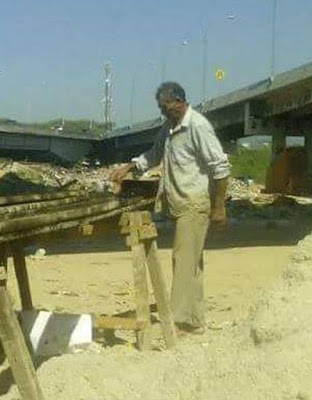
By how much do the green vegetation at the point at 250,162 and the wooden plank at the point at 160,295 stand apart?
163 feet

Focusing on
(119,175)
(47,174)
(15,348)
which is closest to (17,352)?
(15,348)

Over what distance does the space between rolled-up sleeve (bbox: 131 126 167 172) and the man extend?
32 centimetres

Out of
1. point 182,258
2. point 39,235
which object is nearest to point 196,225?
point 182,258

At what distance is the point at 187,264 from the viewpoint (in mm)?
8328

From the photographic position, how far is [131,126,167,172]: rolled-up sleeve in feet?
28.8

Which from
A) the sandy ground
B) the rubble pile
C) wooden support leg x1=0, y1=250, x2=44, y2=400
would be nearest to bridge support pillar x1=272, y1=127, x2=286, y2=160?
the rubble pile

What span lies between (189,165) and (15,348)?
9.82 feet

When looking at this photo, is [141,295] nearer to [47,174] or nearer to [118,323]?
[118,323]

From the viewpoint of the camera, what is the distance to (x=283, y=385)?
214 inches

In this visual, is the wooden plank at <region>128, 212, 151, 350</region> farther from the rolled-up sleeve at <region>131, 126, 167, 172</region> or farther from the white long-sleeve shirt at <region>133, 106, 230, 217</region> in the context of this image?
the rolled-up sleeve at <region>131, 126, 167, 172</region>

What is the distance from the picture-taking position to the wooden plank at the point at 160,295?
313 inches

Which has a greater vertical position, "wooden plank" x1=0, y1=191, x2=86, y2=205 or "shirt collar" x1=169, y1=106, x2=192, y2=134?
"shirt collar" x1=169, y1=106, x2=192, y2=134

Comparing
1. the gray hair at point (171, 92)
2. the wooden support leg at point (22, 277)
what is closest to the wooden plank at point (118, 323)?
the wooden support leg at point (22, 277)

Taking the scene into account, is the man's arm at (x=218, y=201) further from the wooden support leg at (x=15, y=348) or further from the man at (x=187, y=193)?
the wooden support leg at (x=15, y=348)
